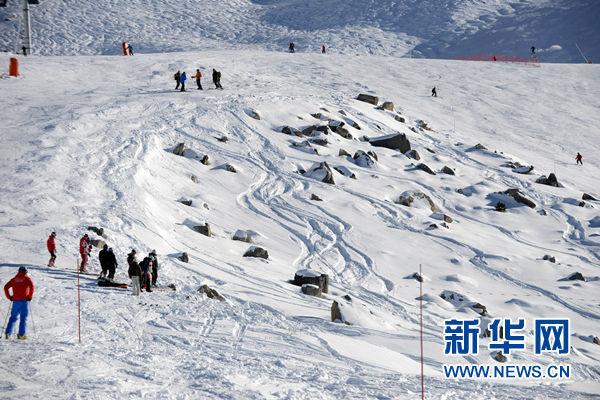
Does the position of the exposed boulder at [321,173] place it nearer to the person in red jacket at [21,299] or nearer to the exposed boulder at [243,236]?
the exposed boulder at [243,236]

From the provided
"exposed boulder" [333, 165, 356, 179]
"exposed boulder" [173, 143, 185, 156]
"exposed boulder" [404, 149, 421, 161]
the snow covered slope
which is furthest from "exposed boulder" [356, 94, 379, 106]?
the snow covered slope

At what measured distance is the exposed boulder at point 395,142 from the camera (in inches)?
1401

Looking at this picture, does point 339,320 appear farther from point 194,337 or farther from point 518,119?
point 518,119

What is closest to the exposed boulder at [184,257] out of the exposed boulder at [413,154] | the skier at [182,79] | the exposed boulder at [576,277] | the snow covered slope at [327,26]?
the exposed boulder at [576,277]

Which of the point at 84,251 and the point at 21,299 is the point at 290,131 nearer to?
the point at 84,251

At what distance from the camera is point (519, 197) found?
31.0 metres

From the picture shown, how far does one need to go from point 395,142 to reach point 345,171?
5.17 meters

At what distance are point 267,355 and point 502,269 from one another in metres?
13.8

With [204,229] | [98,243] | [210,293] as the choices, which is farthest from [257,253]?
[210,293]

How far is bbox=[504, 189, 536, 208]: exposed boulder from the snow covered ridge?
4.8 inches

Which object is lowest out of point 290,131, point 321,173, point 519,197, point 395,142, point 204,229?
point 519,197

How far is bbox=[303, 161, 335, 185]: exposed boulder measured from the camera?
30.2m

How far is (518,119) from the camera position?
4634 cm

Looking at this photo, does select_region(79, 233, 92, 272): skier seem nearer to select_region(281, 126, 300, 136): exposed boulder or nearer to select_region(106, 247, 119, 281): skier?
select_region(106, 247, 119, 281): skier
